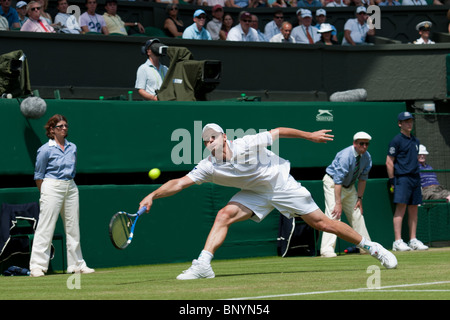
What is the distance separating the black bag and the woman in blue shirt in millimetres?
3722

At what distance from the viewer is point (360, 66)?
19.1 meters

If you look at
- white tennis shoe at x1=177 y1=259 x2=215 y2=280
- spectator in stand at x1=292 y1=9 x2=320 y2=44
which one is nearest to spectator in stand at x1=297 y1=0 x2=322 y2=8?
spectator in stand at x1=292 y1=9 x2=320 y2=44

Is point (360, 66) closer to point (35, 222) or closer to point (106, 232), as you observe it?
point (106, 232)

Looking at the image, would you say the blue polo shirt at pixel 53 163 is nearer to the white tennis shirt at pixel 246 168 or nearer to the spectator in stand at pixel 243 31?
the white tennis shirt at pixel 246 168

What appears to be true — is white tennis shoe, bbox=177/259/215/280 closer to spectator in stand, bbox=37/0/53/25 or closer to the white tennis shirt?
the white tennis shirt

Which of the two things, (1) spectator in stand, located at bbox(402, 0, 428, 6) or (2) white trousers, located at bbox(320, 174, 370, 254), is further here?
(1) spectator in stand, located at bbox(402, 0, 428, 6)

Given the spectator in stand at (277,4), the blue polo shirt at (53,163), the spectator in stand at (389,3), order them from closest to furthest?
the blue polo shirt at (53,163), the spectator in stand at (277,4), the spectator in stand at (389,3)

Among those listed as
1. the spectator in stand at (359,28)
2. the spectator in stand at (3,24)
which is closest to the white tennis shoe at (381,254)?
the spectator in stand at (3,24)

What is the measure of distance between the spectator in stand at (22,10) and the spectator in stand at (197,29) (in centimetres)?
295

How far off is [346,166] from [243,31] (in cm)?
492

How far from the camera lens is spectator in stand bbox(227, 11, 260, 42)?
1773 cm

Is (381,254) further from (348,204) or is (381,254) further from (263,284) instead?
(348,204)

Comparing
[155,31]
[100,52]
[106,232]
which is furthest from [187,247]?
[155,31]

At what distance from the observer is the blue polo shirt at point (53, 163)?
11531 millimetres
